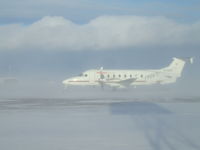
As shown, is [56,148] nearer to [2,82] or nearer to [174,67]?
[174,67]

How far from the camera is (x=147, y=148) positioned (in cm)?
822

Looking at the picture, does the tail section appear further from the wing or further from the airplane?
the wing

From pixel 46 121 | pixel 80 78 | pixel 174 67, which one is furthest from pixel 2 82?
pixel 46 121

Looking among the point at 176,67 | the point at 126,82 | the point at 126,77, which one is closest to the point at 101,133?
the point at 126,82

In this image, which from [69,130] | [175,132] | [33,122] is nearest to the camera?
[175,132]

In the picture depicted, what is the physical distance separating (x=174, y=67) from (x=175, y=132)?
37.2m

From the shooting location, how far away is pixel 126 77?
43719 millimetres

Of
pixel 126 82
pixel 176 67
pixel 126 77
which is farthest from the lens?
pixel 176 67

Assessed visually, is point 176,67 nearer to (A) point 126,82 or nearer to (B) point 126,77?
(B) point 126,77

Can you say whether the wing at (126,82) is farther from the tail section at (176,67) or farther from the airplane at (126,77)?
the tail section at (176,67)

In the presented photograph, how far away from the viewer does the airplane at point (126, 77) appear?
1645 inches

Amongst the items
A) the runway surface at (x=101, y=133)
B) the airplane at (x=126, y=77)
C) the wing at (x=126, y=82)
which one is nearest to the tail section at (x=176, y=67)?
the airplane at (x=126, y=77)

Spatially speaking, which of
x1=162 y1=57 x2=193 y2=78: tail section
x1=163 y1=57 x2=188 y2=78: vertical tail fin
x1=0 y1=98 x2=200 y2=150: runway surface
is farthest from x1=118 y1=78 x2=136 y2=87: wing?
x1=0 y1=98 x2=200 y2=150: runway surface

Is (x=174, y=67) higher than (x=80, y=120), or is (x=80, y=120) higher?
(x=174, y=67)
